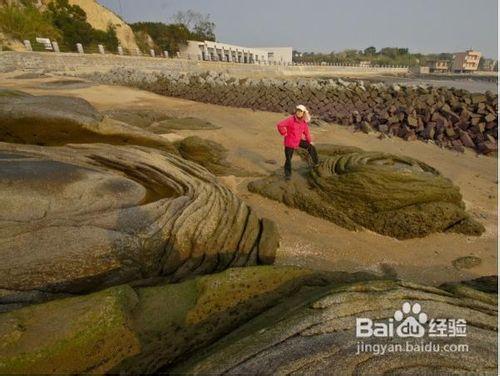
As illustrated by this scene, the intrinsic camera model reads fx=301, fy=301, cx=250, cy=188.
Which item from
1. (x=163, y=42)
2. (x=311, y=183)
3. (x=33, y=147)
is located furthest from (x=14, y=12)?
(x=311, y=183)

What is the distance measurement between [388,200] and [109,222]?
481 centimetres

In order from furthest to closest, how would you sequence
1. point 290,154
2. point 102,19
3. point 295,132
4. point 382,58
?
point 382,58
point 102,19
point 290,154
point 295,132

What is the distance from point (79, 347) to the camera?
2061mm

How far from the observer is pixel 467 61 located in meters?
106

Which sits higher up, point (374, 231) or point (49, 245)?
point (49, 245)

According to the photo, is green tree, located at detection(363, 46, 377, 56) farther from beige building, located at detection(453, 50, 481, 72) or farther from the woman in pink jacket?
the woman in pink jacket

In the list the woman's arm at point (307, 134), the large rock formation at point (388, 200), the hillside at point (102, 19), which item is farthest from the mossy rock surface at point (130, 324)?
the hillside at point (102, 19)

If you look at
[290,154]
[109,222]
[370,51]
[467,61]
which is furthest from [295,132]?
[370,51]

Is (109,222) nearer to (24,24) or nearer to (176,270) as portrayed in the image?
(176,270)

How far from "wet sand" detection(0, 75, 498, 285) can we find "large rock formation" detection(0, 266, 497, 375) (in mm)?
2183

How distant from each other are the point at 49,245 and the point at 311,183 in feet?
16.2

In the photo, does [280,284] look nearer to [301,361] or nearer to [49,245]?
[301,361]

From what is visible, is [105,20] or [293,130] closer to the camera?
[293,130]

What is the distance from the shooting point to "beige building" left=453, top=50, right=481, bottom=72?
→ 10562cm
